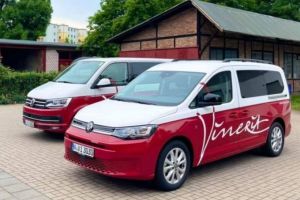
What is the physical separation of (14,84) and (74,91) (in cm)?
1034

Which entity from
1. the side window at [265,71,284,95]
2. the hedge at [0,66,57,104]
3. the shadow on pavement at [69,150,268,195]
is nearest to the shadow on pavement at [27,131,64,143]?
the shadow on pavement at [69,150,268,195]

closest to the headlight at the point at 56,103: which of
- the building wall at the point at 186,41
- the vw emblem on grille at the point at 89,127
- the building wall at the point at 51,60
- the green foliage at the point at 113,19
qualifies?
the vw emblem on grille at the point at 89,127

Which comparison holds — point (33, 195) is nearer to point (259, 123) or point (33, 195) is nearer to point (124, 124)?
point (124, 124)

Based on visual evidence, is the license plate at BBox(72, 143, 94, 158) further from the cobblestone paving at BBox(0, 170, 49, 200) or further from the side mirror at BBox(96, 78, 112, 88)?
the side mirror at BBox(96, 78, 112, 88)

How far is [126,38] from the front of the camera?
25500 millimetres

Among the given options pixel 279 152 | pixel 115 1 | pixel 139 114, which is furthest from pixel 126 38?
pixel 139 114

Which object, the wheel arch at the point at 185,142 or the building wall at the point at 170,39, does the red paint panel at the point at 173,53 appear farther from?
the wheel arch at the point at 185,142

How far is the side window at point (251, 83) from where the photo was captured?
736 cm

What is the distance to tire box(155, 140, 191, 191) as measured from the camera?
5.73 metres

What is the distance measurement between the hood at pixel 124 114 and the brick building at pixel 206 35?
12508mm

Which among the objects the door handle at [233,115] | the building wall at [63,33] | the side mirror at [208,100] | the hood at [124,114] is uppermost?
the building wall at [63,33]

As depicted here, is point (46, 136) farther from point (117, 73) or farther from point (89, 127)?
point (89, 127)

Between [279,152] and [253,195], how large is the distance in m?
2.86

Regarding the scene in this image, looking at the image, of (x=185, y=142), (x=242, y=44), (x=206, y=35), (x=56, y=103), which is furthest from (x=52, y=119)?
(x=242, y=44)
